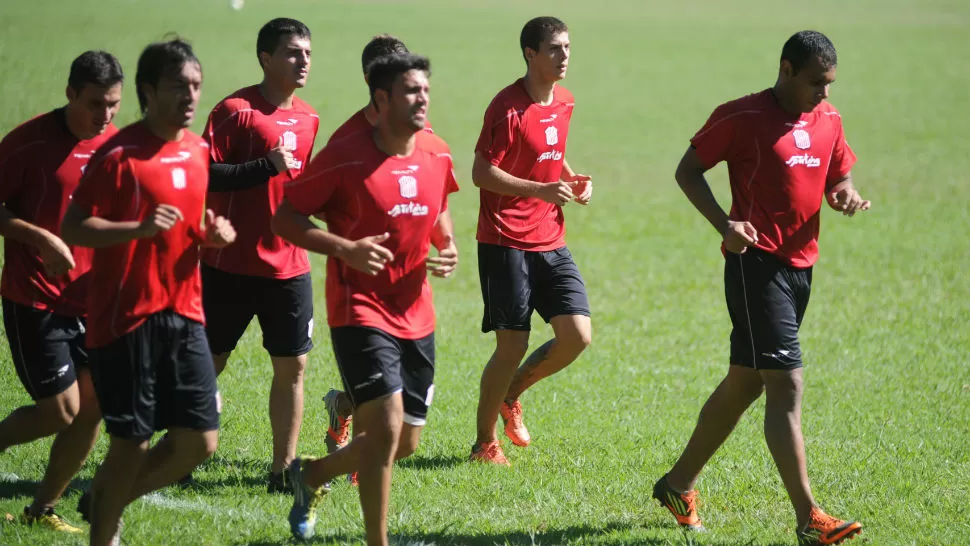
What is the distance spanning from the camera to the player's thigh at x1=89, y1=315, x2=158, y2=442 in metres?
5.36

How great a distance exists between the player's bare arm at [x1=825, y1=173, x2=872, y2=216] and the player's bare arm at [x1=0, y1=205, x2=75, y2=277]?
12.9 feet

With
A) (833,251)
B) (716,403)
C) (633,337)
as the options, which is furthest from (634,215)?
(716,403)

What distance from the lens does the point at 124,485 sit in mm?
5441

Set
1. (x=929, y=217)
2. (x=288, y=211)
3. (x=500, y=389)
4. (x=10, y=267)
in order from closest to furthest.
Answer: (x=288, y=211) < (x=10, y=267) < (x=500, y=389) < (x=929, y=217)

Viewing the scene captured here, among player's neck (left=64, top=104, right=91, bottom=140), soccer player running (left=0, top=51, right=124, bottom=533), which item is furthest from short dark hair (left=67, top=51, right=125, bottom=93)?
player's neck (left=64, top=104, right=91, bottom=140)

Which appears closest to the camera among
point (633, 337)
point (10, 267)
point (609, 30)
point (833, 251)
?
point (10, 267)

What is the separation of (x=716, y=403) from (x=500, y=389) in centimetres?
177

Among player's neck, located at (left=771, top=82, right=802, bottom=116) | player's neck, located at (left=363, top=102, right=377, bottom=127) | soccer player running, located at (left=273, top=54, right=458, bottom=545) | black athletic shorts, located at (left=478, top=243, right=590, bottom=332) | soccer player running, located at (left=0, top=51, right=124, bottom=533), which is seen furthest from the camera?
black athletic shorts, located at (left=478, top=243, right=590, bottom=332)

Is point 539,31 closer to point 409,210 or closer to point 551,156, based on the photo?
point 551,156

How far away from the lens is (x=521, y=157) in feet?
25.8

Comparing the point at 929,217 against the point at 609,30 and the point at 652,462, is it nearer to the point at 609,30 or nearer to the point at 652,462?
the point at 652,462

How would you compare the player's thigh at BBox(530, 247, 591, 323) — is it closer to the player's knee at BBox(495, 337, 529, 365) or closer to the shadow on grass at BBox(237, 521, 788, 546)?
the player's knee at BBox(495, 337, 529, 365)

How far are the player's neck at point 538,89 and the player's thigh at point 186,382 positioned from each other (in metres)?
3.20

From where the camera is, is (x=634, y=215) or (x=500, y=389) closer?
(x=500, y=389)
